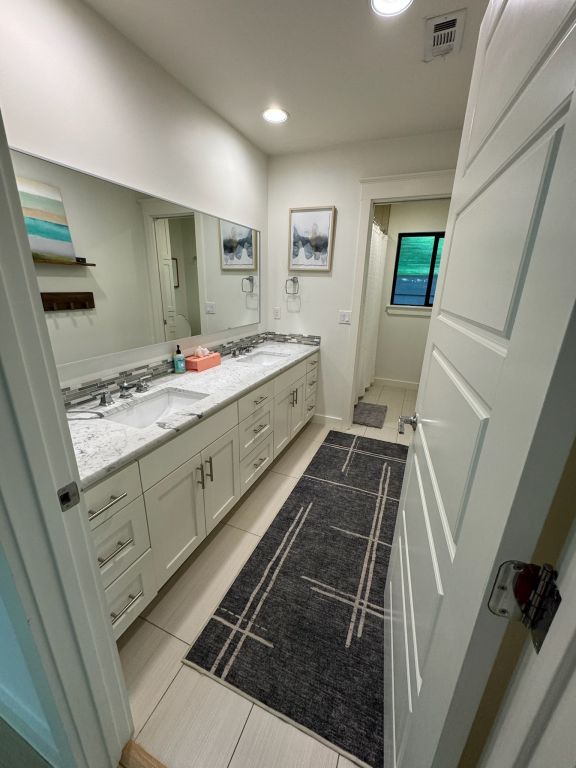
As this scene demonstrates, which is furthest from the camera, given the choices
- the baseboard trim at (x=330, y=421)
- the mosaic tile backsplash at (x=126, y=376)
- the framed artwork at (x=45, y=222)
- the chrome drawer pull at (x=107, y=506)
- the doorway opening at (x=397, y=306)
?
the doorway opening at (x=397, y=306)

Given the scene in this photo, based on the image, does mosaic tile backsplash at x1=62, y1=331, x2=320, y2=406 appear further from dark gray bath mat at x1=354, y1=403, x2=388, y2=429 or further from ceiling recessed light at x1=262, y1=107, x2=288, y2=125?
ceiling recessed light at x1=262, y1=107, x2=288, y2=125

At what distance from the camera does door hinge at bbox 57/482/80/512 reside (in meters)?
0.63

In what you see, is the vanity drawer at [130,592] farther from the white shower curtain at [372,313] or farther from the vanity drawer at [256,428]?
the white shower curtain at [372,313]

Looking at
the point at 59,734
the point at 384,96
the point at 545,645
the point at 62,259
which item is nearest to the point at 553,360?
the point at 545,645

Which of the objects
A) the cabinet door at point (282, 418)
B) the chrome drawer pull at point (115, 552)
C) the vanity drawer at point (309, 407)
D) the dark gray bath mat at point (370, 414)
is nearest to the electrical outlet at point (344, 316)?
the vanity drawer at point (309, 407)

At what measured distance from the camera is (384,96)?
6.09ft

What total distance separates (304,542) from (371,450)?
1231 millimetres

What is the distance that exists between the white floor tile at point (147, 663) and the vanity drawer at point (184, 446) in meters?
0.68

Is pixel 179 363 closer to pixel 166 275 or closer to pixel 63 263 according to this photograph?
pixel 166 275

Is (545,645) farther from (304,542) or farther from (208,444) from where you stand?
(304,542)

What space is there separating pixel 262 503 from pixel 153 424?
3.63 ft

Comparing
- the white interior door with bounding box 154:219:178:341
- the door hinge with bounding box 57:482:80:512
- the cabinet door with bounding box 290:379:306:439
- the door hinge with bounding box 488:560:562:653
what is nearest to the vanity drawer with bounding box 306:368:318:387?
the cabinet door with bounding box 290:379:306:439

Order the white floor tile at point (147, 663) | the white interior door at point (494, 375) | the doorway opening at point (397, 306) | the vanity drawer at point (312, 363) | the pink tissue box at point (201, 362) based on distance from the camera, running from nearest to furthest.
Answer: the white interior door at point (494, 375) < the white floor tile at point (147, 663) < the pink tissue box at point (201, 362) < the vanity drawer at point (312, 363) < the doorway opening at point (397, 306)

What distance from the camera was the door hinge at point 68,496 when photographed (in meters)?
0.63
